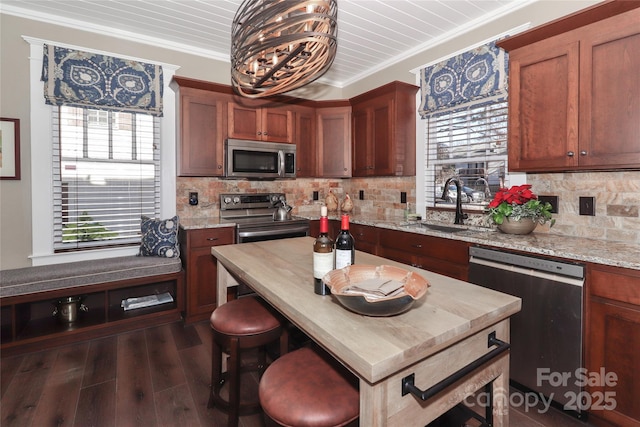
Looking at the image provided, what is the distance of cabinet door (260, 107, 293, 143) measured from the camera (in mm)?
3760

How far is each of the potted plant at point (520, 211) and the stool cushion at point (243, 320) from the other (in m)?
1.84

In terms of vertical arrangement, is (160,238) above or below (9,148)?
below

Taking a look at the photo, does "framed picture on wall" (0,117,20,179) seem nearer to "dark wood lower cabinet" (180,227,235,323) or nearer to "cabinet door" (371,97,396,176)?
"dark wood lower cabinet" (180,227,235,323)

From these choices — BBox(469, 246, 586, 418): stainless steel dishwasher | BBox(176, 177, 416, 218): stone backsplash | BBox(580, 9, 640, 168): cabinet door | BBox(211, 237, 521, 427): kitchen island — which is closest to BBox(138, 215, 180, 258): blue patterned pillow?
BBox(176, 177, 416, 218): stone backsplash

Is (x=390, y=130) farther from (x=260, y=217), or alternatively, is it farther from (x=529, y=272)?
(x=529, y=272)

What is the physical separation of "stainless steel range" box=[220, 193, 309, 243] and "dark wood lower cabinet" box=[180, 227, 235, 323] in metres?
0.24

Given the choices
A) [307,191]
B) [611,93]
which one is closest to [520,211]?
[611,93]

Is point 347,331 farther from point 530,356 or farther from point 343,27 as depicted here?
point 343,27

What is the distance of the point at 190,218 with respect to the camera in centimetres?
360

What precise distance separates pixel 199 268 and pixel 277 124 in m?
1.91

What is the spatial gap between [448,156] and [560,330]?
1.92m

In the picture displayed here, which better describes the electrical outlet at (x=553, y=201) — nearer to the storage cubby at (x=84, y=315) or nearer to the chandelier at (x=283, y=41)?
the chandelier at (x=283, y=41)

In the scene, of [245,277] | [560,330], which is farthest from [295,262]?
[560,330]

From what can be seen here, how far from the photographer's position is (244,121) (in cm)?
363
